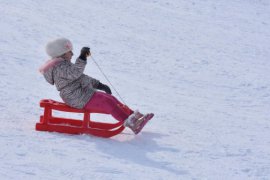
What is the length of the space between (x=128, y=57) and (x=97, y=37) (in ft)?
4.35

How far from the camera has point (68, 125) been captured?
604 centimetres

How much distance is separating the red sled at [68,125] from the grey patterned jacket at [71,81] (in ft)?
0.32

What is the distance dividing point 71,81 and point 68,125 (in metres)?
0.45

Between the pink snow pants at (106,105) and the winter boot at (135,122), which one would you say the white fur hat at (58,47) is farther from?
the winter boot at (135,122)

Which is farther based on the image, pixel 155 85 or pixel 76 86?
pixel 155 85

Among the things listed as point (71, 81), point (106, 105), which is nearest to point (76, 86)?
point (71, 81)

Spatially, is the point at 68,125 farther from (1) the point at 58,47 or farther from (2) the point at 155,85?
(2) the point at 155,85

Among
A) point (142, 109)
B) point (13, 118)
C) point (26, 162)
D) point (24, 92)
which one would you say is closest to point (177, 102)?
point (142, 109)

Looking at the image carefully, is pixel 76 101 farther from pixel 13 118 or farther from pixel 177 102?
pixel 177 102

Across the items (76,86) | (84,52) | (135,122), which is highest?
(84,52)

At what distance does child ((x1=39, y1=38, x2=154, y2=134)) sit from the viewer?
19.5ft

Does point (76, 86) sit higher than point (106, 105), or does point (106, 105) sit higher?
point (76, 86)

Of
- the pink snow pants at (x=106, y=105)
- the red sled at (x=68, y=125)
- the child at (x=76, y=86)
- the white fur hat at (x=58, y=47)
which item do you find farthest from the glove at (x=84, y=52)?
the red sled at (x=68, y=125)

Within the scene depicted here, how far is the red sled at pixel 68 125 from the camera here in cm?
594
